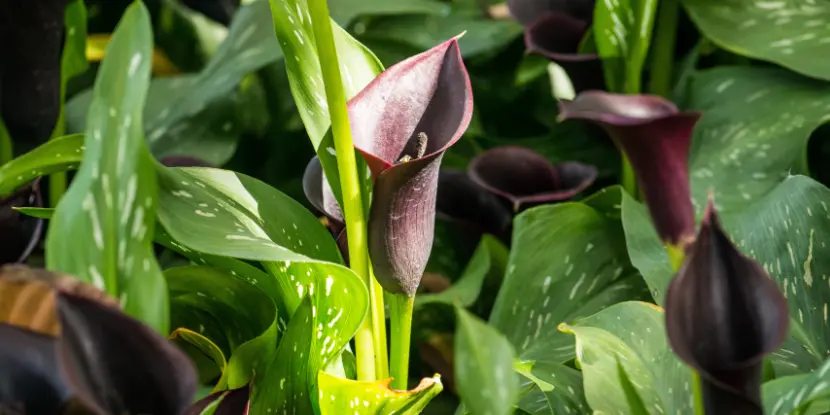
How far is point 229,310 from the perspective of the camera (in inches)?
19.0

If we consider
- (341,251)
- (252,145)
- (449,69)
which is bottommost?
(252,145)

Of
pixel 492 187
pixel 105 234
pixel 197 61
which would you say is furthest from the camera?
pixel 197 61

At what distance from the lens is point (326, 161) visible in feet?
1.39

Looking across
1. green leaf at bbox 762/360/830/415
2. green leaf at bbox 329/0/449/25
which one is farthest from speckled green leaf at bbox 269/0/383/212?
green leaf at bbox 329/0/449/25

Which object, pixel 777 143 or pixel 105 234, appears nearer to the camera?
pixel 105 234

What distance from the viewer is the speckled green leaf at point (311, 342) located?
384 millimetres

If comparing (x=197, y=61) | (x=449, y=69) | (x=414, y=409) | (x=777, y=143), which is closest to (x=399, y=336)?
(x=414, y=409)

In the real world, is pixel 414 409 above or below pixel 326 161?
below

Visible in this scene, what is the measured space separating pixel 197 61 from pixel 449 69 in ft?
2.42

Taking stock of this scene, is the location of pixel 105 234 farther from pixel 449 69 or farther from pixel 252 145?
pixel 252 145

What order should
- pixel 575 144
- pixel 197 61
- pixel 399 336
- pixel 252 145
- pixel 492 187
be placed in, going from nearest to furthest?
pixel 399 336 → pixel 492 187 → pixel 575 144 → pixel 252 145 → pixel 197 61

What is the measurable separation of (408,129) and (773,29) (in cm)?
42

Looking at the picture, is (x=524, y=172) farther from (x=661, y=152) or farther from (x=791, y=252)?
(x=661, y=152)

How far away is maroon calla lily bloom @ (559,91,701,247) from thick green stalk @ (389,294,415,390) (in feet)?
0.55
